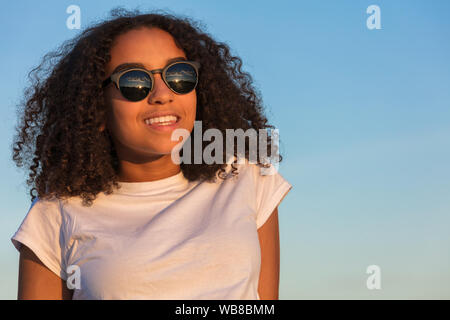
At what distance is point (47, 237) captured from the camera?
156 inches

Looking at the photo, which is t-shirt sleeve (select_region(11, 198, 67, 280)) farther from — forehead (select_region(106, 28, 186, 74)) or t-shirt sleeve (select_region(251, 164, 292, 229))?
t-shirt sleeve (select_region(251, 164, 292, 229))

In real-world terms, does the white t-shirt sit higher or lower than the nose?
lower

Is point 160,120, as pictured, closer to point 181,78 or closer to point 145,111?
point 145,111

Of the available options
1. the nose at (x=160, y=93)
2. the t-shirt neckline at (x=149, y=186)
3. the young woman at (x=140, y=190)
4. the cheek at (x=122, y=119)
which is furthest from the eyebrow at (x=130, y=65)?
the t-shirt neckline at (x=149, y=186)

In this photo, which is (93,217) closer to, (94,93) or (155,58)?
(94,93)

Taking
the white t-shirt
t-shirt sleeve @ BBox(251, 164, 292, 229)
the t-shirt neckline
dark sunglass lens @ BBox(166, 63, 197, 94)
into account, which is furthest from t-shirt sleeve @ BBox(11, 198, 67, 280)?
t-shirt sleeve @ BBox(251, 164, 292, 229)

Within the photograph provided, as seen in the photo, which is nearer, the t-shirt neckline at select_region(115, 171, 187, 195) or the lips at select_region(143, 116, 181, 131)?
the lips at select_region(143, 116, 181, 131)

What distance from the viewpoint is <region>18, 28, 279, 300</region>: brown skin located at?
3939 millimetres

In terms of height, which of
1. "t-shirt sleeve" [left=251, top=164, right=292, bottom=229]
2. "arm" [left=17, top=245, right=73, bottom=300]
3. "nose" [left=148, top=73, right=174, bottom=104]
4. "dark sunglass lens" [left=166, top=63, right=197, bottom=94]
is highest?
"dark sunglass lens" [left=166, top=63, right=197, bottom=94]

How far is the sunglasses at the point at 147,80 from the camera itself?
3.93 meters

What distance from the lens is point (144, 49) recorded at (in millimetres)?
4027

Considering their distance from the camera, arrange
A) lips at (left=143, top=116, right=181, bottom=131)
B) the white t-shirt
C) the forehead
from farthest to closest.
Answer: the forehead
lips at (left=143, top=116, right=181, bottom=131)
the white t-shirt

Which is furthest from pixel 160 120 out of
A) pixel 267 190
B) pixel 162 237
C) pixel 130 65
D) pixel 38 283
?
pixel 38 283
